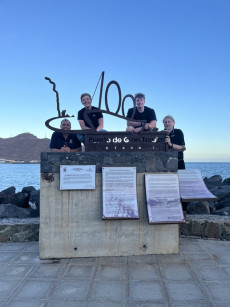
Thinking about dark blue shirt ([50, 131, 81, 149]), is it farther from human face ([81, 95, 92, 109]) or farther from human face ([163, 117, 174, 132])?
human face ([163, 117, 174, 132])

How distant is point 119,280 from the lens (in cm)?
375

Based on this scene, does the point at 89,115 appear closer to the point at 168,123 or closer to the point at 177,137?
the point at 168,123

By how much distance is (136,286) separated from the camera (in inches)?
141

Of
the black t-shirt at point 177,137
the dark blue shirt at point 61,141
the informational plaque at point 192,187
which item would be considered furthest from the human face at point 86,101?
the informational plaque at point 192,187

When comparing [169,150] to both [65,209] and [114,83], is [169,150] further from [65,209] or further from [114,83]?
[65,209]

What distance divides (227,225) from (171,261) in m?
1.63

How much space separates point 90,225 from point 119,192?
0.68 metres

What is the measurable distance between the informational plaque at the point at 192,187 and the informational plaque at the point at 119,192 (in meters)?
0.95

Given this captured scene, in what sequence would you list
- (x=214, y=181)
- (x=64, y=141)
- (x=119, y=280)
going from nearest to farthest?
(x=119, y=280) < (x=64, y=141) < (x=214, y=181)

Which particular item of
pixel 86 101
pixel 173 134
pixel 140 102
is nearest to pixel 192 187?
pixel 173 134

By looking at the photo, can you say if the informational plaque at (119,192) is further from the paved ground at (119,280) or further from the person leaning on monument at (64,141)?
the person leaning on monument at (64,141)

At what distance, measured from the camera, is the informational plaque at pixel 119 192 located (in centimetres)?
452

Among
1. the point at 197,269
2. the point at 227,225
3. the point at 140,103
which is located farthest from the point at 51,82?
the point at 227,225

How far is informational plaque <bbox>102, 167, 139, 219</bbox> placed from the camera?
452 cm
